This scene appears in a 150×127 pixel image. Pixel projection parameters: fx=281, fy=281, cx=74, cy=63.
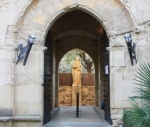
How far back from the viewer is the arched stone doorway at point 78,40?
11.0 metres

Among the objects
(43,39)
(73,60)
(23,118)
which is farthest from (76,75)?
(23,118)

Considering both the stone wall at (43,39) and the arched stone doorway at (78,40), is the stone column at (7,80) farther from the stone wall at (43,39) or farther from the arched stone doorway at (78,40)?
the arched stone doorway at (78,40)

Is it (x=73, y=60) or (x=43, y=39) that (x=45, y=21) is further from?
(x=73, y=60)

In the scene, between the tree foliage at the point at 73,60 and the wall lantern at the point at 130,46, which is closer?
the wall lantern at the point at 130,46

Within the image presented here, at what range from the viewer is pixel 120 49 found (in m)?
7.04

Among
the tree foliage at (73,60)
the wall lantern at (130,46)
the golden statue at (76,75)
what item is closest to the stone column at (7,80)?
the wall lantern at (130,46)

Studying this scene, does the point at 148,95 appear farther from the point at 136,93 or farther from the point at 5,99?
the point at 5,99

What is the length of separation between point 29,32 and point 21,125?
230cm

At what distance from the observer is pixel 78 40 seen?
553 inches

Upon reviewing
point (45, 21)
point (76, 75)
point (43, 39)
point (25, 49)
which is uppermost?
point (45, 21)

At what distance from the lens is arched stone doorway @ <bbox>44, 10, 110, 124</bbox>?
1102 centimetres

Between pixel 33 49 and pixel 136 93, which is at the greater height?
pixel 33 49

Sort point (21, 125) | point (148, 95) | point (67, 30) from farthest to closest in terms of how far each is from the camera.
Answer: point (67, 30) → point (21, 125) → point (148, 95)

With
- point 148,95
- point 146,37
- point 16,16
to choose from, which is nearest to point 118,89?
point 146,37
